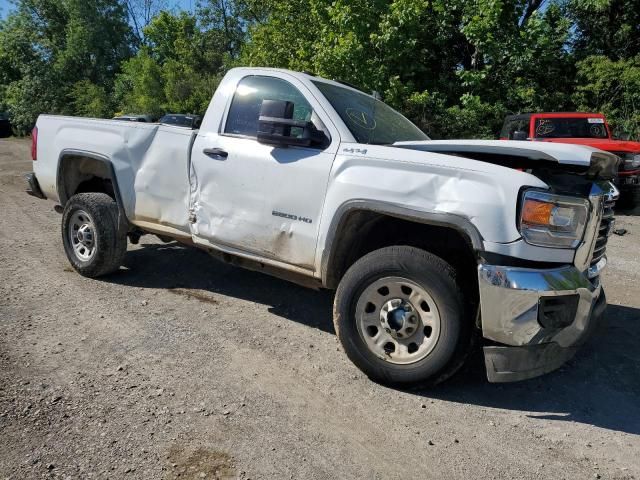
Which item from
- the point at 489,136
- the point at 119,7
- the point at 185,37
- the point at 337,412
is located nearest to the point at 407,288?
the point at 337,412

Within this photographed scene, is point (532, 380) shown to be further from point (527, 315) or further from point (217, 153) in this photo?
point (217, 153)

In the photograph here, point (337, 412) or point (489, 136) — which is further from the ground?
point (489, 136)

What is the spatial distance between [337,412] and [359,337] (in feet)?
1.79

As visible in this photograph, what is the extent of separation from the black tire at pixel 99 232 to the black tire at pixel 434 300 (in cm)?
266

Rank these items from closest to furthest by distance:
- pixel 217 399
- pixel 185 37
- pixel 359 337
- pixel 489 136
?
pixel 217 399, pixel 359 337, pixel 489 136, pixel 185 37

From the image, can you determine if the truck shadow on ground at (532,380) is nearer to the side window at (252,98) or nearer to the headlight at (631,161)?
the side window at (252,98)

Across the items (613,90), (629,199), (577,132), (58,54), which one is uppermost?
(58,54)

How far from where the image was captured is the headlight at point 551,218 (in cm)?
299

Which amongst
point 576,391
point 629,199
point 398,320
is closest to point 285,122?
point 398,320

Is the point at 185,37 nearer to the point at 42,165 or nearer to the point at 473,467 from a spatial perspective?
the point at 42,165

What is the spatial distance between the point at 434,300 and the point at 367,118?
1.72 metres

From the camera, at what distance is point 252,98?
171 inches

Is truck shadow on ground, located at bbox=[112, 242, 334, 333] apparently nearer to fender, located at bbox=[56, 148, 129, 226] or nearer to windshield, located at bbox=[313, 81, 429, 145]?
fender, located at bbox=[56, 148, 129, 226]

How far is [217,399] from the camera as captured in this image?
128 inches
